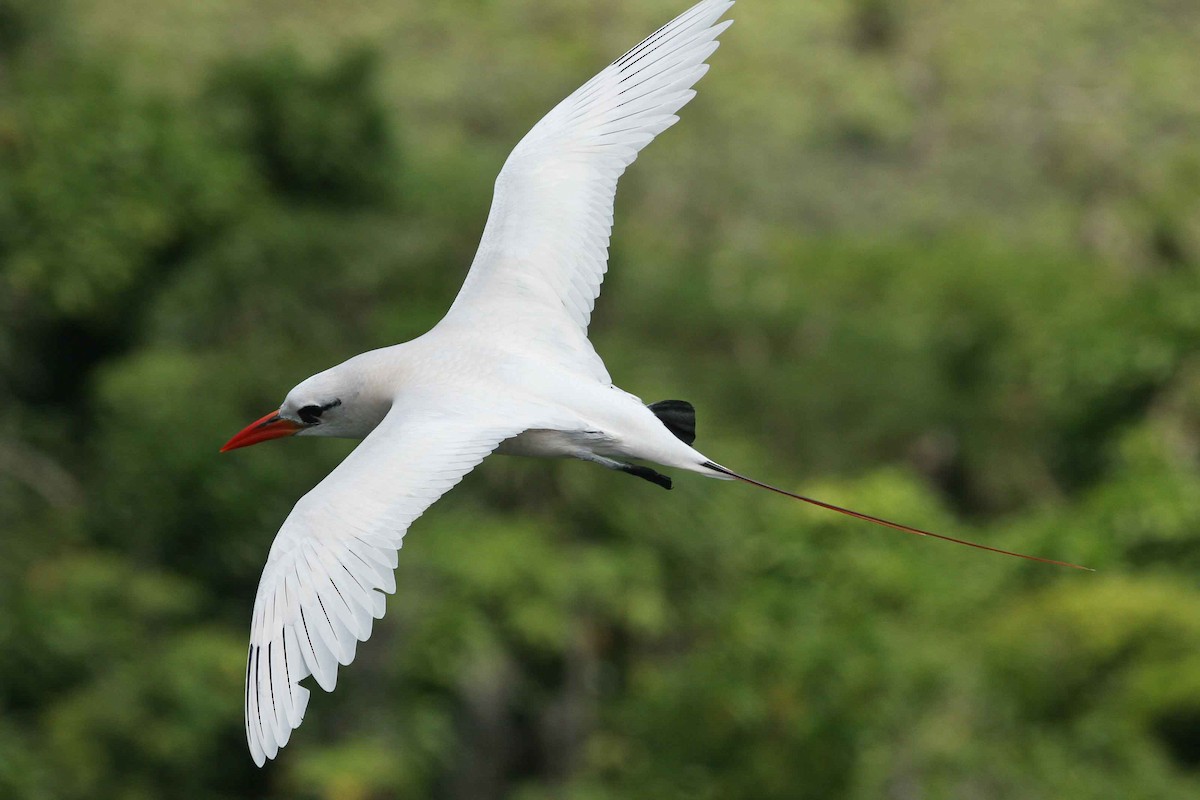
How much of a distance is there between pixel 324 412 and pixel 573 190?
1.63 meters

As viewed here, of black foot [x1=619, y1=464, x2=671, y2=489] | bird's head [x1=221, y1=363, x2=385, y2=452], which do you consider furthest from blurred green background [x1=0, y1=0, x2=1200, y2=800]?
bird's head [x1=221, y1=363, x2=385, y2=452]

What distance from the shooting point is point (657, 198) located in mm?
34719

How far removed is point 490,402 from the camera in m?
6.75

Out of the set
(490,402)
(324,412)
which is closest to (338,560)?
(490,402)

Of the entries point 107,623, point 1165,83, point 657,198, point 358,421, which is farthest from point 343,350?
point 1165,83

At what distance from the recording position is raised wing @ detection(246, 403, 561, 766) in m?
6.05

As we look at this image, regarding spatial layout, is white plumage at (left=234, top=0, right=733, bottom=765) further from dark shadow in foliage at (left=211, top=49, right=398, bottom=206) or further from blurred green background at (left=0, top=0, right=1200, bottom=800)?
dark shadow in foliage at (left=211, top=49, right=398, bottom=206)

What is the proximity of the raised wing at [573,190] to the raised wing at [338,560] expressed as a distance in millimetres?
1145

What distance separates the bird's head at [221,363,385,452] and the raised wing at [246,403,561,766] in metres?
0.72

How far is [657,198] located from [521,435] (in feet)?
92.6

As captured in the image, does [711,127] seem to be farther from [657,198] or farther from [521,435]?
[521,435]

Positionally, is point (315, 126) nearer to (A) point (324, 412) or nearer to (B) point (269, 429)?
(B) point (269, 429)

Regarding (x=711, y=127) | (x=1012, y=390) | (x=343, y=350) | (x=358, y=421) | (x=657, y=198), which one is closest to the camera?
(x=358, y=421)

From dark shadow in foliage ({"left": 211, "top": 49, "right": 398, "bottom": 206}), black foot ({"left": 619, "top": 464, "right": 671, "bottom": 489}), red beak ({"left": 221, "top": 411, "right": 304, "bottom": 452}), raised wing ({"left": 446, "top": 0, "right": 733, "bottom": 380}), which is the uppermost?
raised wing ({"left": 446, "top": 0, "right": 733, "bottom": 380})
